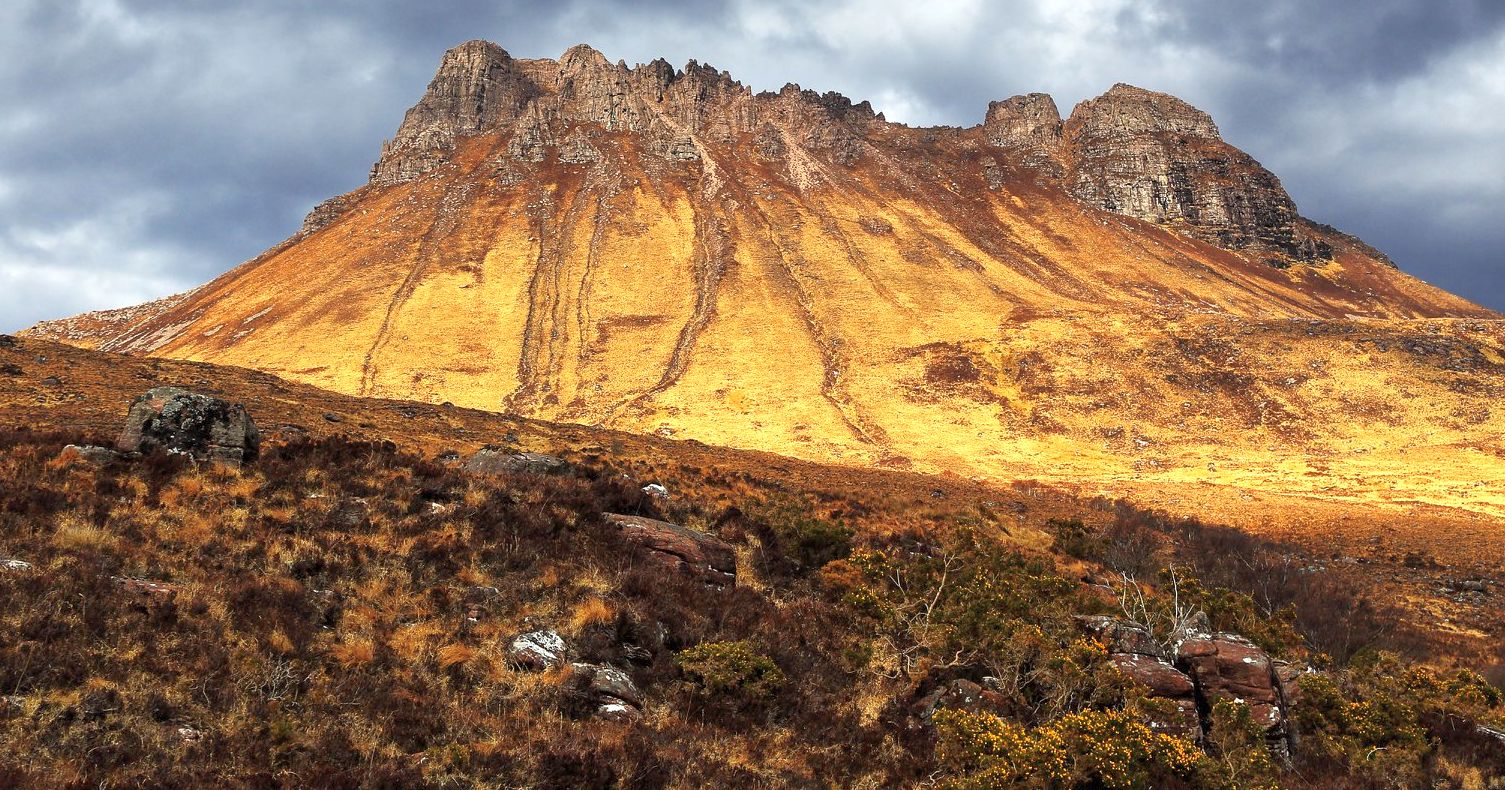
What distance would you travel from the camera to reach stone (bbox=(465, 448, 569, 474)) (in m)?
18.8

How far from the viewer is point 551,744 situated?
26.5ft

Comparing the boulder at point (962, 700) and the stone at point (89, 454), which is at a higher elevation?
the stone at point (89, 454)

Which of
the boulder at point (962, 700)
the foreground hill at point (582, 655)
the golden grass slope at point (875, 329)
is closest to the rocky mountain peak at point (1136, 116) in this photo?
the golden grass slope at point (875, 329)

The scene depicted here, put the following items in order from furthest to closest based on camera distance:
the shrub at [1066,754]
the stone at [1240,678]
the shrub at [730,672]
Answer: the stone at [1240,678] → the shrub at [730,672] → the shrub at [1066,754]

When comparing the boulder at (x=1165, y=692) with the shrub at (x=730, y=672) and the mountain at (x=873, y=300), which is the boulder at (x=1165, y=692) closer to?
the shrub at (x=730, y=672)

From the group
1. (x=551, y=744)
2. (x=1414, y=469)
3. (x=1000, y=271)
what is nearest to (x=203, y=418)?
(x=551, y=744)

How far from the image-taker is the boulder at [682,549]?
A: 13.9m

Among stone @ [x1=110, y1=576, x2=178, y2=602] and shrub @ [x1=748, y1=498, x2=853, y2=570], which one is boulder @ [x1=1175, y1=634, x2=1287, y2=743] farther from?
stone @ [x1=110, y1=576, x2=178, y2=602]

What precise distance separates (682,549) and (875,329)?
66005 mm

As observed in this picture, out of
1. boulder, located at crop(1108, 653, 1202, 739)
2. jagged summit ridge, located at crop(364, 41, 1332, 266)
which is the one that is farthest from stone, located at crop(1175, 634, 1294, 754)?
jagged summit ridge, located at crop(364, 41, 1332, 266)

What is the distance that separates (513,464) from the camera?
18953 mm

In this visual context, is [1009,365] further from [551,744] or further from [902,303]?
[551,744]

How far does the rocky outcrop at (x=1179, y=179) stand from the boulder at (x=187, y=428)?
12951 cm

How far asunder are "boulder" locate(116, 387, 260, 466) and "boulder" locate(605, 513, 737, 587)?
7603 mm
